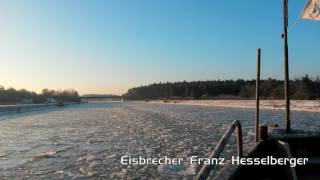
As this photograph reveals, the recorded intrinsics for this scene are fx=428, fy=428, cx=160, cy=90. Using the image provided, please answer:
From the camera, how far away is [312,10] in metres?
7.83

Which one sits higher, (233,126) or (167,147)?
(233,126)

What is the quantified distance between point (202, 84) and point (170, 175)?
183 metres

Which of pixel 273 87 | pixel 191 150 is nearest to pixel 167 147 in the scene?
pixel 191 150

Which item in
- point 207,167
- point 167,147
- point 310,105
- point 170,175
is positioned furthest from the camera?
point 310,105

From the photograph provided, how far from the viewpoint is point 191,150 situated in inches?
522

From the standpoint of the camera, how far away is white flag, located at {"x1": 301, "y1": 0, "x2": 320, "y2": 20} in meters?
7.70

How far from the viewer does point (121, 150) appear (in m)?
13.7

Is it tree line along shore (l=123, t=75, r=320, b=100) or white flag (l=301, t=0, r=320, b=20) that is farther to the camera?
tree line along shore (l=123, t=75, r=320, b=100)

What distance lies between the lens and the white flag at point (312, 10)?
7703 mm

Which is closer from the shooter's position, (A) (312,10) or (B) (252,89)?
(A) (312,10)

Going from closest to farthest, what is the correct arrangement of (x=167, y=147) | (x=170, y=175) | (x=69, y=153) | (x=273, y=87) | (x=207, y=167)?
(x=207, y=167), (x=170, y=175), (x=69, y=153), (x=167, y=147), (x=273, y=87)

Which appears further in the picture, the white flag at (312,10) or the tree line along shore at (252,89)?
the tree line along shore at (252,89)

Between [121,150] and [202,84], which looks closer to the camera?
[121,150]

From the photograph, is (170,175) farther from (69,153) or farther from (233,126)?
(69,153)
